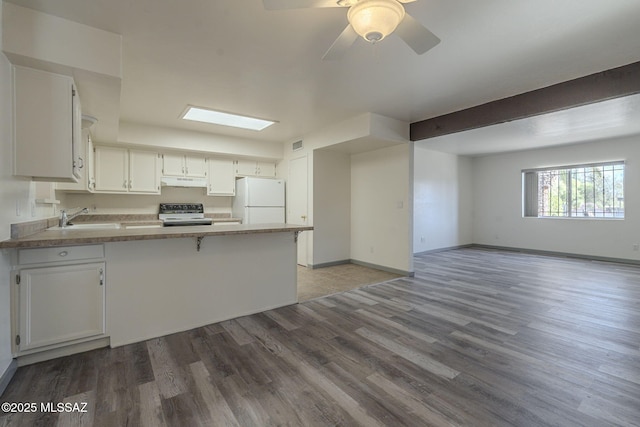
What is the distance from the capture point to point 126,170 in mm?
4719

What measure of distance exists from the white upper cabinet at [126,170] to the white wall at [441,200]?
208 inches

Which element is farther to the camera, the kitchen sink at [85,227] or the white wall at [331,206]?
the white wall at [331,206]

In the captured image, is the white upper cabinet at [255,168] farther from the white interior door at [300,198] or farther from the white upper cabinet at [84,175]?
the white upper cabinet at [84,175]

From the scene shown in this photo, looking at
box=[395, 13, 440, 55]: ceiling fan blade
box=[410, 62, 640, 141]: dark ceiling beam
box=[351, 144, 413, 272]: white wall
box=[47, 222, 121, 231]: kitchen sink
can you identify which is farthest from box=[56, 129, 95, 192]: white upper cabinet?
box=[410, 62, 640, 141]: dark ceiling beam

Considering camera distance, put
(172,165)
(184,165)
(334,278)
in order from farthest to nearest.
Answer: (184,165) < (172,165) < (334,278)

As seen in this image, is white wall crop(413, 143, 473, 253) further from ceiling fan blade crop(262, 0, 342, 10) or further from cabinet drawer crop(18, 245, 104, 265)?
cabinet drawer crop(18, 245, 104, 265)

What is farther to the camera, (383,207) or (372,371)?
(383,207)

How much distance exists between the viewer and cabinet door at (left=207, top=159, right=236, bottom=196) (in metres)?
5.47

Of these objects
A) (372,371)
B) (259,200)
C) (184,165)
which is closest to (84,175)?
(184,165)

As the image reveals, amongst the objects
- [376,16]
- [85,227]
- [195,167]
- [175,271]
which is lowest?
[175,271]

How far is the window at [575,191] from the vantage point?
19.1ft

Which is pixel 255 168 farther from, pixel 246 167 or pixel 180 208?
pixel 180 208

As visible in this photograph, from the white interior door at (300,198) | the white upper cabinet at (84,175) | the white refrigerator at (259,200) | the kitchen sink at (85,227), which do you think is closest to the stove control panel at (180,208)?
the white refrigerator at (259,200)

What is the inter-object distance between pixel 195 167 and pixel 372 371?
183 inches
